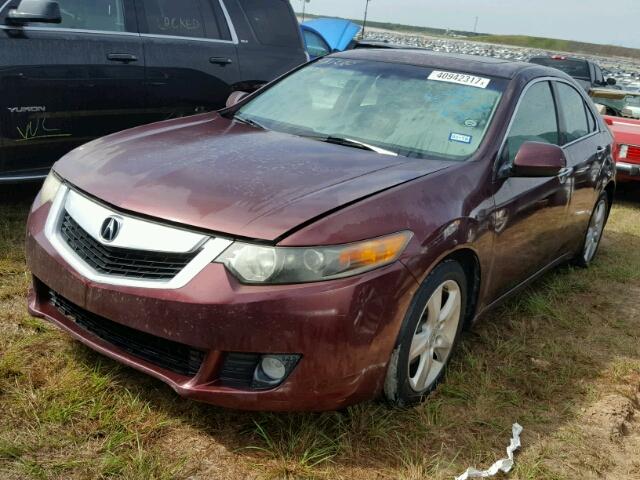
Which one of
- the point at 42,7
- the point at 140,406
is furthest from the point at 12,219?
the point at 140,406

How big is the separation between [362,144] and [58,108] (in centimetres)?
235

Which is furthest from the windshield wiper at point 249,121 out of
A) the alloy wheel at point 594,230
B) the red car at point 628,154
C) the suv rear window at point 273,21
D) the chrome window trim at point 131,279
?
the red car at point 628,154

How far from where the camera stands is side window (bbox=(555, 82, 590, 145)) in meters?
4.21

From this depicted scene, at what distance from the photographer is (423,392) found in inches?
114

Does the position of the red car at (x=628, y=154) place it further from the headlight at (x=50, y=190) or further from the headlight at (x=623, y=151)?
the headlight at (x=50, y=190)

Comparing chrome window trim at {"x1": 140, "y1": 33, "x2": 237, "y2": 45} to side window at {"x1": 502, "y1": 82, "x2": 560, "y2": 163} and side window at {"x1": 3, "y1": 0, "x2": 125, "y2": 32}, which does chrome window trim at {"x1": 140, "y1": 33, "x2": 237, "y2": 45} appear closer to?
side window at {"x1": 3, "y1": 0, "x2": 125, "y2": 32}

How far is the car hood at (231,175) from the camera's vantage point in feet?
7.73

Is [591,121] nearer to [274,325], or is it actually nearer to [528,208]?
[528,208]

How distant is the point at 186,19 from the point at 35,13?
1.47 meters

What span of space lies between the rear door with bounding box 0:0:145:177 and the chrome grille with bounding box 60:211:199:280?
211 cm

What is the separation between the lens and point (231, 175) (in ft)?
8.71

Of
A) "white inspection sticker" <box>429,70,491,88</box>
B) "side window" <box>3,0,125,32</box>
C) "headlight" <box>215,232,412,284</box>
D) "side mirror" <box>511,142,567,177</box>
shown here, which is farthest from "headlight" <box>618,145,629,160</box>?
"headlight" <box>215,232,412,284</box>

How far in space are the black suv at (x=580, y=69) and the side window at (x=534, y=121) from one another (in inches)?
470

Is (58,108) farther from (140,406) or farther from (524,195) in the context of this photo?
(524,195)
